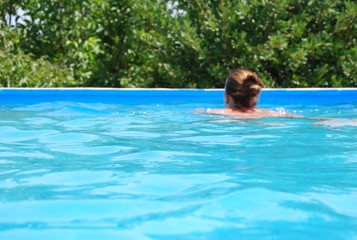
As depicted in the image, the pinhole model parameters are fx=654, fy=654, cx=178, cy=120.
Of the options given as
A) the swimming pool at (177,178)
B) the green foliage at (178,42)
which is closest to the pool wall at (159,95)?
the green foliage at (178,42)

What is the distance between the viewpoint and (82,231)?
7.28 feet

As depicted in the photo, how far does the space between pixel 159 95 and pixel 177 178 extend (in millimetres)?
4907

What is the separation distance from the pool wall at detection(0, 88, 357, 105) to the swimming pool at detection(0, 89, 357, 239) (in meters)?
1.73

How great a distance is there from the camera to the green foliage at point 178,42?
8750 millimetres

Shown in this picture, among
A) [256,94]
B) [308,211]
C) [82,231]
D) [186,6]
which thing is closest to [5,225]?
[82,231]

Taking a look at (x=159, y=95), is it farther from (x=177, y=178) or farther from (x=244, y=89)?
(x=177, y=178)

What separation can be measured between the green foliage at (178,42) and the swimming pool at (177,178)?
2.94 m

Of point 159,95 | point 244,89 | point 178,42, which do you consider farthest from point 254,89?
point 178,42

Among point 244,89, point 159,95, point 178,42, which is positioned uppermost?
point 178,42

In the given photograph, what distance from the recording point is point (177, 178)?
9.98ft

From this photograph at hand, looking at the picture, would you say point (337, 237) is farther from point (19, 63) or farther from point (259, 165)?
point (19, 63)

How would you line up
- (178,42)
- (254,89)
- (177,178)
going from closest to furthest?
(177,178), (254,89), (178,42)

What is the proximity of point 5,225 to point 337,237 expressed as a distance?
1.14 meters

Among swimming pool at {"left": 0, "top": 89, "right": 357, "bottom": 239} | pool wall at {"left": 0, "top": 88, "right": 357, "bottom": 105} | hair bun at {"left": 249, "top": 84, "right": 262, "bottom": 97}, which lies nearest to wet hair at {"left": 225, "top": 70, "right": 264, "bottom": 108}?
hair bun at {"left": 249, "top": 84, "right": 262, "bottom": 97}
